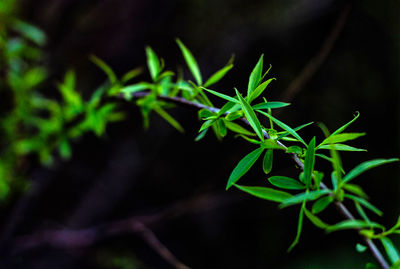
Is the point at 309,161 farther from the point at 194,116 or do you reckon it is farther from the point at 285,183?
the point at 194,116

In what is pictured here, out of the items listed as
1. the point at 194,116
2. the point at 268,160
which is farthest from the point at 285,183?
the point at 194,116

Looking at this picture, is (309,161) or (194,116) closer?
(309,161)

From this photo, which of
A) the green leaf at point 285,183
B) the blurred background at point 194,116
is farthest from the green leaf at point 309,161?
the blurred background at point 194,116

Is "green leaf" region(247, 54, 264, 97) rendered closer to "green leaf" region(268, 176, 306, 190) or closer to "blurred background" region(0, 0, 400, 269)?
"green leaf" region(268, 176, 306, 190)

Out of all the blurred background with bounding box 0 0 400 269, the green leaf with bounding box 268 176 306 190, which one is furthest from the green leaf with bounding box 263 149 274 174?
the blurred background with bounding box 0 0 400 269

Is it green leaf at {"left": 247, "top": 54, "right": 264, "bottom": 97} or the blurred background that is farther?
the blurred background

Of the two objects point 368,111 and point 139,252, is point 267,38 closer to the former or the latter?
point 368,111

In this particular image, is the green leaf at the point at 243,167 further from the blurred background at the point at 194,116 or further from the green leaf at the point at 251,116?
the blurred background at the point at 194,116

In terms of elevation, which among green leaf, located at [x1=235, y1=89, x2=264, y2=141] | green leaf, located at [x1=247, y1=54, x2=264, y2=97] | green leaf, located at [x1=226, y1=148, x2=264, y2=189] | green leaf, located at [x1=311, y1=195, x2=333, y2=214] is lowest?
green leaf, located at [x1=311, y1=195, x2=333, y2=214]
